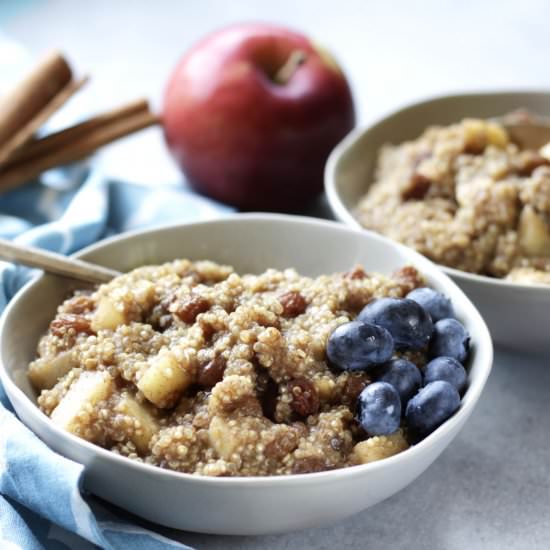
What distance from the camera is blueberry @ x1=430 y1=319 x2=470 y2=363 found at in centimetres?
193

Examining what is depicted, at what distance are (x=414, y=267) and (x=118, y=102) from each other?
1.84 metres

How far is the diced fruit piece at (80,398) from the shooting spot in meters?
1.75

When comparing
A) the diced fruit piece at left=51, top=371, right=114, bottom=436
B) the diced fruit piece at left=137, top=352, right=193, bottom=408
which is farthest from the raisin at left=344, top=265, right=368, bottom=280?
the diced fruit piece at left=51, top=371, right=114, bottom=436

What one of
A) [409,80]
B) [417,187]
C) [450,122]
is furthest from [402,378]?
[409,80]

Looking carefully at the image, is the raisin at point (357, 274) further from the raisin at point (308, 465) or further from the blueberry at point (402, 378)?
the raisin at point (308, 465)

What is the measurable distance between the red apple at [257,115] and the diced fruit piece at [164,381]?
1.29 meters

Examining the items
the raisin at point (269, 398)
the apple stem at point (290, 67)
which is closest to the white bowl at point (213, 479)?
the raisin at point (269, 398)

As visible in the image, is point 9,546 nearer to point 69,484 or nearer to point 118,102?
point 69,484

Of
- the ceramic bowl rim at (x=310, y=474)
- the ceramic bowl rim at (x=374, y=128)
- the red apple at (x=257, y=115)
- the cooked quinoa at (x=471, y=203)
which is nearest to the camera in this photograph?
the ceramic bowl rim at (x=310, y=474)

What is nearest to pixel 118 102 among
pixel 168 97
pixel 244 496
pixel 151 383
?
pixel 168 97

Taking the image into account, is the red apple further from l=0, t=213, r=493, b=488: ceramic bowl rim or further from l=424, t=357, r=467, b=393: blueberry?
l=424, t=357, r=467, b=393: blueberry

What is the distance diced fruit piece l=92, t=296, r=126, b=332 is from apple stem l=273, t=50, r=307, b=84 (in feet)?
4.37

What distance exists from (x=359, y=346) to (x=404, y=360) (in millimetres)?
120

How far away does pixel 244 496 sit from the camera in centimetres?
161
